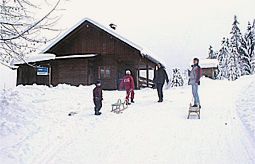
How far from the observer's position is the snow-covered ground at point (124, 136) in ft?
20.1

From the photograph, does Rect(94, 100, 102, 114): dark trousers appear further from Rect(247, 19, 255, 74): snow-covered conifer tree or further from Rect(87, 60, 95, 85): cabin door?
Rect(247, 19, 255, 74): snow-covered conifer tree

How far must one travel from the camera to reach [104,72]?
24484 millimetres

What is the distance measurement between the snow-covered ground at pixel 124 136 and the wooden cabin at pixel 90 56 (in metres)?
13.1

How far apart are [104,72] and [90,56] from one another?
1876mm

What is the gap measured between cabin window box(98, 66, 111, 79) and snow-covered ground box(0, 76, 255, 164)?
13487 mm

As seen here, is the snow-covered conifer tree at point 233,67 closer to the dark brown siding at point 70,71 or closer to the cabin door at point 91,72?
the cabin door at point 91,72

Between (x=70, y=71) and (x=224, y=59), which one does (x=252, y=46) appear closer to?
(x=224, y=59)

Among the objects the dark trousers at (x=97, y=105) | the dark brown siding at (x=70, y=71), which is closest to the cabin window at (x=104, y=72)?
the dark brown siding at (x=70, y=71)

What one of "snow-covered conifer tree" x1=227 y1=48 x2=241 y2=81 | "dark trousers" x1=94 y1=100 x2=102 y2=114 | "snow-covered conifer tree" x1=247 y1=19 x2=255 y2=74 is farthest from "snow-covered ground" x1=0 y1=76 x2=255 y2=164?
"snow-covered conifer tree" x1=227 y1=48 x2=241 y2=81

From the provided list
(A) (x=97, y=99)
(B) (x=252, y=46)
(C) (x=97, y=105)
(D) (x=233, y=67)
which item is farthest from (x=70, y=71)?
(D) (x=233, y=67)

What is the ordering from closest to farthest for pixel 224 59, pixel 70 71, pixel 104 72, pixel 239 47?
pixel 104 72 < pixel 70 71 < pixel 239 47 < pixel 224 59

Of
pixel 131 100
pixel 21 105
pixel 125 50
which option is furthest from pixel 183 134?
pixel 125 50

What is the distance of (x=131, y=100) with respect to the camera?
1382 centimetres

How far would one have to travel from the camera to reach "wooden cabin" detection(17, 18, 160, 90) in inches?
930
